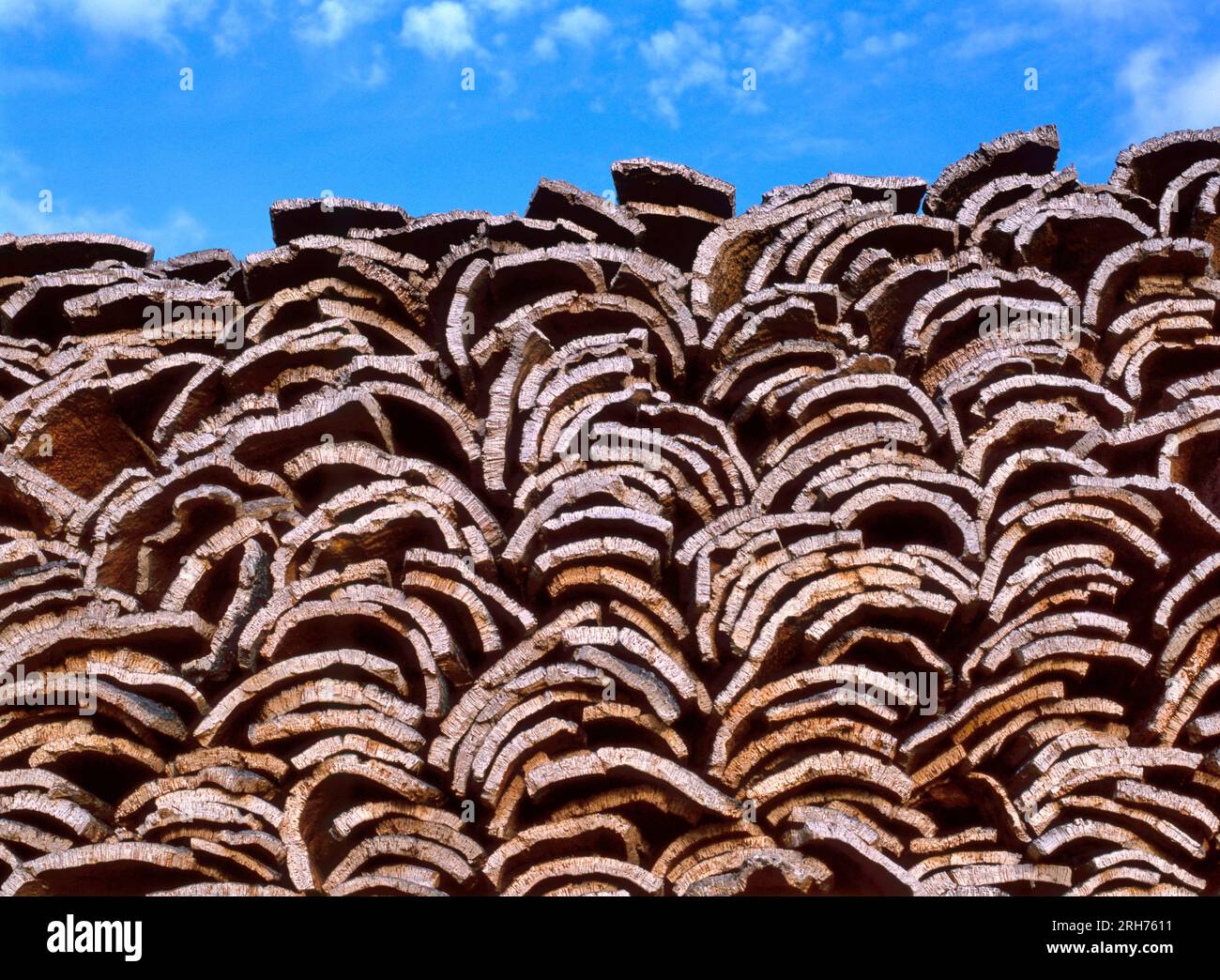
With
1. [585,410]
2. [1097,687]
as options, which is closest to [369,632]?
[585,410]

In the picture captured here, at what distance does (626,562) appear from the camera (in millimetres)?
4574

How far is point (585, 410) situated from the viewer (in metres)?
5.10

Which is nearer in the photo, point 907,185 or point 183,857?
point 183,857

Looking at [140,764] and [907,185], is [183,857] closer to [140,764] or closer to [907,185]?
[140,764]

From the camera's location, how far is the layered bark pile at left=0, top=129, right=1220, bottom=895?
4203 millimetres

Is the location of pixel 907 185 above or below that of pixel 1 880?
above

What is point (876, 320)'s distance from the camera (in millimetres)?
5762

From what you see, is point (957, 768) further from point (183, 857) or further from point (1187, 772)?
point (183, 857)

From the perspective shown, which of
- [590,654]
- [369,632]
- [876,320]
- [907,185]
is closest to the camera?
[590,654]

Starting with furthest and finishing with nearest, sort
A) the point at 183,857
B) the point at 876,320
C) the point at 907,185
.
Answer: the point at 907,185
the point at 876,320
the point at 183,857

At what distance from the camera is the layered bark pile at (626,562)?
4203mm

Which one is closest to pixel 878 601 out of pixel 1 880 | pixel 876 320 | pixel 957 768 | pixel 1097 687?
pixel 957 768

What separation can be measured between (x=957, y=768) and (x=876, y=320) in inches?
84.2

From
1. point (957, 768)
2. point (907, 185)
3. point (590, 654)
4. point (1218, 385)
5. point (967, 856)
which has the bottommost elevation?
point (967, 856)
